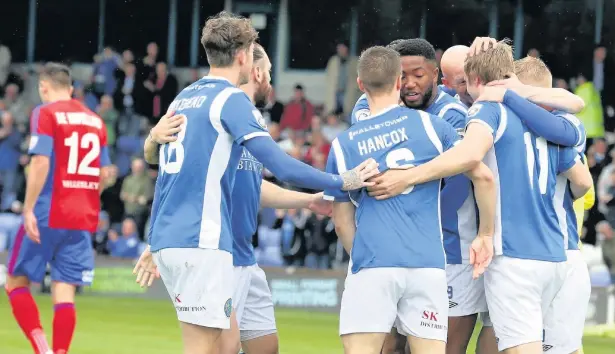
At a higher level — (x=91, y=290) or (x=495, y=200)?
(x=495, y=200)

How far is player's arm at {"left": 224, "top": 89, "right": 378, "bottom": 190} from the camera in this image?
6156 millimetres

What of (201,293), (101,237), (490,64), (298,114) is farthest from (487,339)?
(298,114)

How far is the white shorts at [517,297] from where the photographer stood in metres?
6.46

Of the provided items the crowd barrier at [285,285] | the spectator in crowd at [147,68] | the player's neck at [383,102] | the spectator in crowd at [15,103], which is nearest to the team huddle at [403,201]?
the player's neck at [383,102]

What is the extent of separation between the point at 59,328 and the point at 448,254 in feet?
12.3

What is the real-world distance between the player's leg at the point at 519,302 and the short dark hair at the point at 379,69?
46.1 inches

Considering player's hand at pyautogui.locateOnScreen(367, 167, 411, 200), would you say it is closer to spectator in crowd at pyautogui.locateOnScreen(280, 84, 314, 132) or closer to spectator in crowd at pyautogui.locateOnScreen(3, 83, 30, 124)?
spectator in crowd at pyautogui.locateOnScreen(280, 84, 314, 132)

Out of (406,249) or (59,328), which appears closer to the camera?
(406,249)

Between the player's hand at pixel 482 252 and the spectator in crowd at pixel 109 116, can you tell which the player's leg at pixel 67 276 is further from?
the spectator in crowd at pixel 109 116

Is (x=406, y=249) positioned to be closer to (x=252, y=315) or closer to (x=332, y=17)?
(x=252, y=315)

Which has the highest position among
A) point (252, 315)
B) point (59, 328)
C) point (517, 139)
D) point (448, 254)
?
point (517, 139)

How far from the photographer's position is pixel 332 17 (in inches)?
993

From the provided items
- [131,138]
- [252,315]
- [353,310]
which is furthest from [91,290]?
[353,310]

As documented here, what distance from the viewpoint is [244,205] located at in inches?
273
